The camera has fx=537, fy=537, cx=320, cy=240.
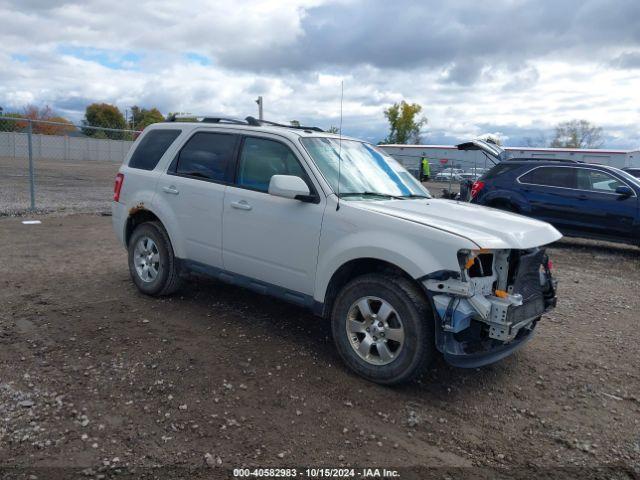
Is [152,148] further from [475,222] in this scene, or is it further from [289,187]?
[475,222]

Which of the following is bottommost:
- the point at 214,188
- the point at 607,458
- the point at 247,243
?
the point at 607,458

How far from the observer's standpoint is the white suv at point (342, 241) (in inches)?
144

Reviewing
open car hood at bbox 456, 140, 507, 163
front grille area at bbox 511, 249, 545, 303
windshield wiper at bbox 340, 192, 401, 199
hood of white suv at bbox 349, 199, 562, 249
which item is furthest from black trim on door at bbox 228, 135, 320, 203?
open car hood at bbox 456, 140, 507, 163

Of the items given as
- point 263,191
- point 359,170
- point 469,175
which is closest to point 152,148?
point 263,191

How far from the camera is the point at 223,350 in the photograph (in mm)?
4496

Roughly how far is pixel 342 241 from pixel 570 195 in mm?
7822

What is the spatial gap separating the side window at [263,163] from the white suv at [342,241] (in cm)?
1

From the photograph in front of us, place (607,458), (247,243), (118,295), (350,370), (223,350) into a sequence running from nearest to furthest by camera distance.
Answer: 1. (607,458)
2. (350,370)
3. (223,350)
4. (247,243)
5. (118,295)

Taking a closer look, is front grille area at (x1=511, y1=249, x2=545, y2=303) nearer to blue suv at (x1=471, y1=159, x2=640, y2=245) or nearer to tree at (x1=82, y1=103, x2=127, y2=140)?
blue suv at (x1=471, y1=159, x2=640, y2=245)

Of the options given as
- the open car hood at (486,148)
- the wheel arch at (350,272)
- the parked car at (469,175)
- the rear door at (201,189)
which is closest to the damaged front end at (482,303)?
the wheel arch at (350,272)

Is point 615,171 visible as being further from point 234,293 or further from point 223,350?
point 223,350

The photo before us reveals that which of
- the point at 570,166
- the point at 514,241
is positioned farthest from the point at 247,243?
the point at 570,166

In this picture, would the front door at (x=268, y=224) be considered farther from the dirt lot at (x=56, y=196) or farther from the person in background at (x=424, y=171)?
the dirt lot at (x=56, y=196)

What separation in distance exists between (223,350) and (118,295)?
199 centimetres
